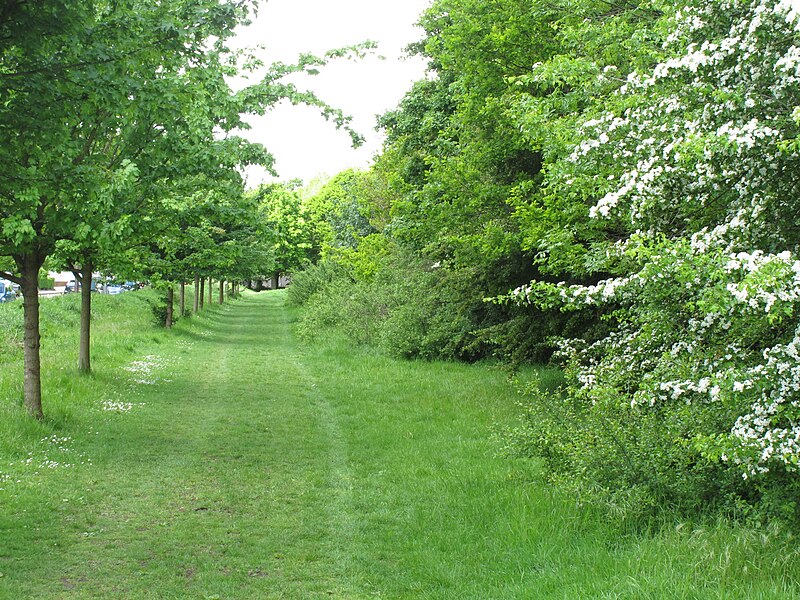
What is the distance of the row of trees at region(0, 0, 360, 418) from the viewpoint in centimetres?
542

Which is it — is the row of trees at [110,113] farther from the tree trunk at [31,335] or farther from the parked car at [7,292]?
Result: the parked car at [7,292]

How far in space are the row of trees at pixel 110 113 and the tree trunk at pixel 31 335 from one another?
15mm

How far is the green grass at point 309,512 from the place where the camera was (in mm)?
5027

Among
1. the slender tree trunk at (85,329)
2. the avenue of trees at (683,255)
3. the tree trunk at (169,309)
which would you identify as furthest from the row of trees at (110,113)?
the tree trunk at (169,309)

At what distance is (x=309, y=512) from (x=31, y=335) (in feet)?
17.5

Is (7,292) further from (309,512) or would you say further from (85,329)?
(309,512)

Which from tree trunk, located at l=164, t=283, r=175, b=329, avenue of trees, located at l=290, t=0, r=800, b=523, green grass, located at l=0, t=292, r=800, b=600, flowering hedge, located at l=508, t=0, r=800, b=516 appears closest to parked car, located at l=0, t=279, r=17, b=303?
tree trunk, located at l=164, t=283, r=175, b=329

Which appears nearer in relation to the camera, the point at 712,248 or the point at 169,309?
the point at 712,248

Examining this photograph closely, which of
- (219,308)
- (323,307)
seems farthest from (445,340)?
(219,308)

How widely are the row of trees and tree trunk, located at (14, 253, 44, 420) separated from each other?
0.01 metres

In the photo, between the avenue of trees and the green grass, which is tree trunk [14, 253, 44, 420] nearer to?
the green grass

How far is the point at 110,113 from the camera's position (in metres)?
7.30

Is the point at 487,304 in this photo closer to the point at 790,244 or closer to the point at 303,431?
the point at 303,431

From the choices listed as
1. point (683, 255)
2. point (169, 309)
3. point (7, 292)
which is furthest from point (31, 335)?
point (7, 292)
